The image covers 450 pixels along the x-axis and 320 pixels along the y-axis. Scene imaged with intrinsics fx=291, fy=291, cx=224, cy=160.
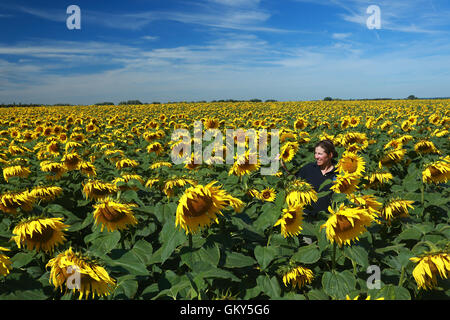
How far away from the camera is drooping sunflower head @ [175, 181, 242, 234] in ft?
6.71

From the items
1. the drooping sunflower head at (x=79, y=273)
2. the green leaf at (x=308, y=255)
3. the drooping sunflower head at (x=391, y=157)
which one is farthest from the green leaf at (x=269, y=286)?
the drooping sunflower head at (x=391, y=157)

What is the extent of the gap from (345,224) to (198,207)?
115 cm

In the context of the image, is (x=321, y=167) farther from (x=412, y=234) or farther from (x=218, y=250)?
(x=218, y=250)

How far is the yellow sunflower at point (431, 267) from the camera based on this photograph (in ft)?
6.15

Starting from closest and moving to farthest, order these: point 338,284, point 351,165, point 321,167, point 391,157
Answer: point 338,284, point 351,165, point 391,157, point 321,167

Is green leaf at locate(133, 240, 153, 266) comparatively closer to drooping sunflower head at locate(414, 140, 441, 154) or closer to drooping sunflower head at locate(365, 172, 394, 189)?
drooping sunflower head at locate(365, 172, 394, 189)

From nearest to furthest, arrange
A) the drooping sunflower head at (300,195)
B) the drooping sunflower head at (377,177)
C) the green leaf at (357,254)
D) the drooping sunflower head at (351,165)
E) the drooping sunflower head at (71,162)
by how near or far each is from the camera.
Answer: the green leaf at (357,254) < the drooping sunflower head at (300,195) < the drooping sunflower head at (377,177) < the drooping sunflower head at (351,165) < the drooping sunflower head at (71,162)

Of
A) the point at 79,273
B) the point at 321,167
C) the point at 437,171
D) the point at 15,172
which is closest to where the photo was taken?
the point at 79,273

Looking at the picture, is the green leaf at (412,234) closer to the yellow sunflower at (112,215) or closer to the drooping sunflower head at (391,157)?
the yellow sunflower at (112,215)

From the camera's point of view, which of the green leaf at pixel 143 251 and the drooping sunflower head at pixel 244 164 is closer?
the green leaf at pixel 143 251

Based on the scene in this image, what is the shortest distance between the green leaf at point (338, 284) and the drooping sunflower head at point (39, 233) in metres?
2.06

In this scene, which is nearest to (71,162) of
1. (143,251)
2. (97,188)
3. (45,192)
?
(45,192)

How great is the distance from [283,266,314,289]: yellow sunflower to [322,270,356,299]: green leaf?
192 mm

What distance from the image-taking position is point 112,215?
2.40m
